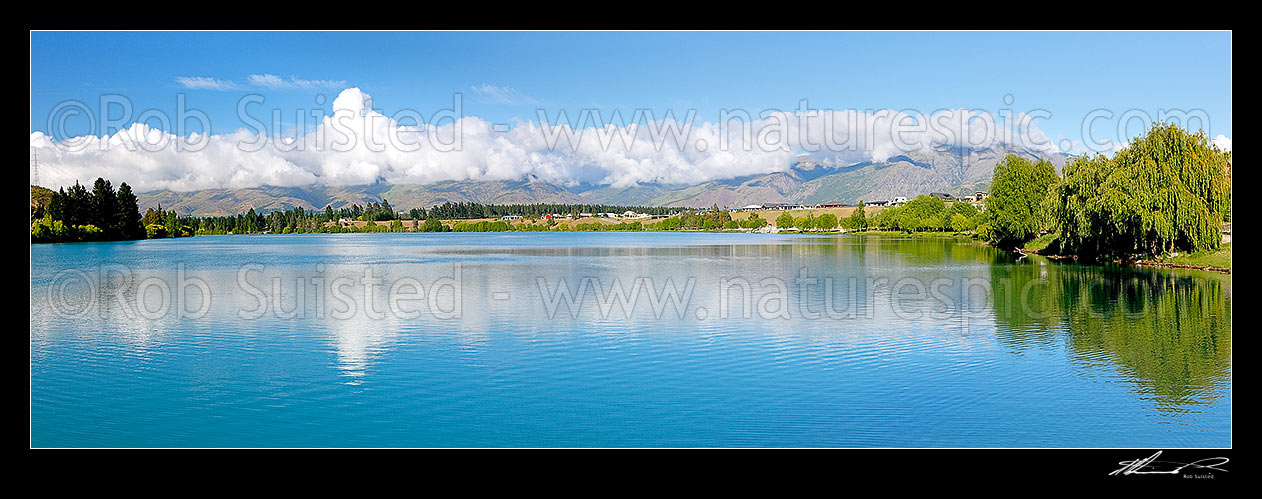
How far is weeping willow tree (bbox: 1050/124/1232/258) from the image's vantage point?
141ft

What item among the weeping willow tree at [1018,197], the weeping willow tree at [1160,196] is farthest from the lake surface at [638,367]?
the weeping willow tree at [1018,197]

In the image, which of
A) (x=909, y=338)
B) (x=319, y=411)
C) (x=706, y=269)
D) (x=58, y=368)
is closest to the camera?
(x=319, y=411)

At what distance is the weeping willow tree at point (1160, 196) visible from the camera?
43062 millimetres

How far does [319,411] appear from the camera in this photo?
46.5 ft
